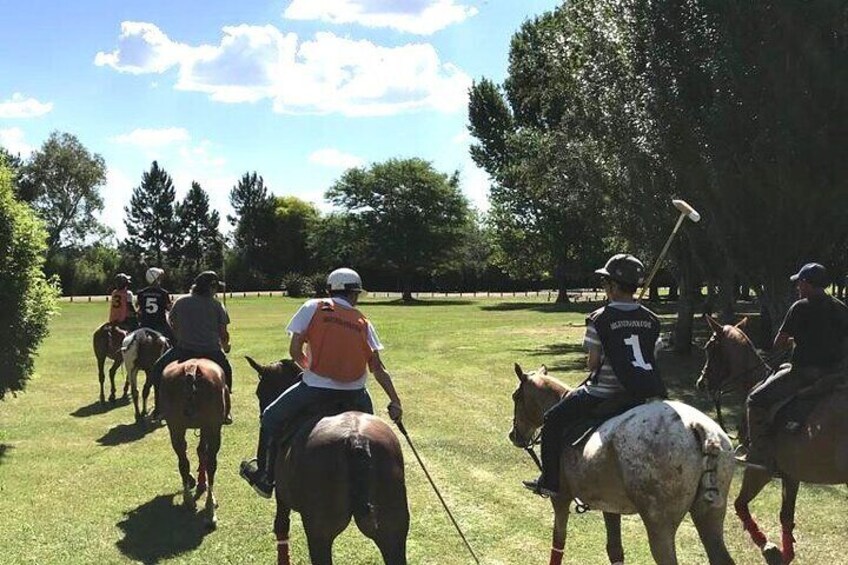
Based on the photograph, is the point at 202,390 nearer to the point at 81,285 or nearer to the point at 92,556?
the point at 92,556

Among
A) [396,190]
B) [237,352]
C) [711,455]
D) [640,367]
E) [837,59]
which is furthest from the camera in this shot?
[396,190]

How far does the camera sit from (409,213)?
6875 centimetres

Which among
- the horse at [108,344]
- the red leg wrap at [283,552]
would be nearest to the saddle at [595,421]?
the red leg wrap at [283,552]

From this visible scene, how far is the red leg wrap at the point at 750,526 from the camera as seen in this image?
746cm

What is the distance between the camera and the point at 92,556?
24.9ft

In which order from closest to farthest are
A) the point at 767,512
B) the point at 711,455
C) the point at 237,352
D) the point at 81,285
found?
the point at 711,455
the point at 767,512
the point at 237,352
the point at 81,285

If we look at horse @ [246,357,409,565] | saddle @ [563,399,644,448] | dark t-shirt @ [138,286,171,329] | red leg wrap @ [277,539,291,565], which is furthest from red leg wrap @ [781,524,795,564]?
dark t-shirt @ [138,286,171,329]

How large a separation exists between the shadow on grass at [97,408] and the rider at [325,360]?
1069 centimetres

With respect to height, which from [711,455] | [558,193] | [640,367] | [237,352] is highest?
[558,193]

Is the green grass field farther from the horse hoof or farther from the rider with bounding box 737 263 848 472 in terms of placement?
the rider with bounding box 737 263 848 472

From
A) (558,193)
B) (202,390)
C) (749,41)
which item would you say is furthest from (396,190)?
(202,390)

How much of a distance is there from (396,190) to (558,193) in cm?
4257

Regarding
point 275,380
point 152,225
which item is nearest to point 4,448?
point 275,380

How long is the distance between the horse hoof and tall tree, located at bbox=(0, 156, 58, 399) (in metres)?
11.6
